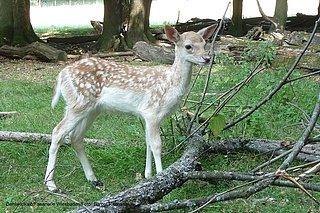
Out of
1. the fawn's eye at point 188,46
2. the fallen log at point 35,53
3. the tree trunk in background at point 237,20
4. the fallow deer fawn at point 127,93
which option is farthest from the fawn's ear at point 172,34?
the tree trunk in background at point 237,20

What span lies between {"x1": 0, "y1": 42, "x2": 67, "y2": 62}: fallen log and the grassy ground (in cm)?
470

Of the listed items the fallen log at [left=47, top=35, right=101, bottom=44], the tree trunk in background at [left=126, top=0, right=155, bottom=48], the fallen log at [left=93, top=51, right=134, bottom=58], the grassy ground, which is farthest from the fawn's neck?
the fallen log at [left=47, top=35, right=101, bottom=44]

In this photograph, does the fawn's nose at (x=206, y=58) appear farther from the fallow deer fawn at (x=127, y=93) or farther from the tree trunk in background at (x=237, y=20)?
the tree trunk in background at (x=237, y=20)

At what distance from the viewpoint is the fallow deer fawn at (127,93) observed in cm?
505

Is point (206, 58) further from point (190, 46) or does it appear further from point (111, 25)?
point (111, 25)

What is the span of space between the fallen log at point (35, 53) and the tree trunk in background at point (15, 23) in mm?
747

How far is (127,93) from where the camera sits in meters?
5.14

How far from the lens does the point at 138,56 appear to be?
1312 cm

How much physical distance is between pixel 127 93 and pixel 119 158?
2.62ft

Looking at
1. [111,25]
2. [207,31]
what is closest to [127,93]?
[207,31]

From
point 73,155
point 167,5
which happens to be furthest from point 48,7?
point 73,155

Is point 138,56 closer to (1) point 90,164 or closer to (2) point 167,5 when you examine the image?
(1) point 90,164

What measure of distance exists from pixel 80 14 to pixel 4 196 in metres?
25.3

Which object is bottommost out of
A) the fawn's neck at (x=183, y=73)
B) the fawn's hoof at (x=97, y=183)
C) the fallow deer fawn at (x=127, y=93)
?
the fawn's hoof at (x=97, y=183)
